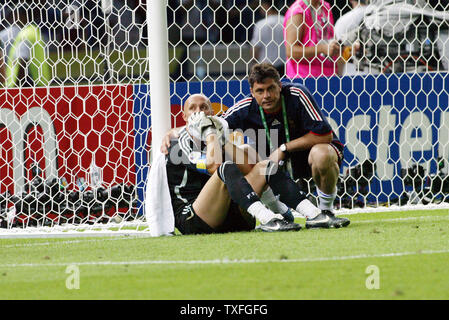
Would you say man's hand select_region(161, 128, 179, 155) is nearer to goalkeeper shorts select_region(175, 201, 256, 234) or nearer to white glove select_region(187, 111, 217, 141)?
white glove select_region(187, 111, 217, 141)

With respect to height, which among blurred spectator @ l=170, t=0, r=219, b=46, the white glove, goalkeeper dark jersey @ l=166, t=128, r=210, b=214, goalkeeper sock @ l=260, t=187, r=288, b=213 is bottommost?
goalkeeper sock @ l=260, t=187, r=288, b=213

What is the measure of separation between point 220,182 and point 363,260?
1.56 metres

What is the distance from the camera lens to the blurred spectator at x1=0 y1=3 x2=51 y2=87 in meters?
7.41

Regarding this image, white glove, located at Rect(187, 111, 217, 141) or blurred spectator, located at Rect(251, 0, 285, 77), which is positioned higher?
blurred spectator, located at Rect(251, 0, 285, 77)

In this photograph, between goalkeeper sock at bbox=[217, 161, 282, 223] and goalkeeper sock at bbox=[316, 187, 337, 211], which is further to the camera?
goalkeeper sock at bbox=[316, 187, 337, 211]

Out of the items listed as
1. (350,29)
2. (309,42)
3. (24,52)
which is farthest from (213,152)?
(24,52)

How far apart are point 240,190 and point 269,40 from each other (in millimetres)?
2849

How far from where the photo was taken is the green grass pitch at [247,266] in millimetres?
3250

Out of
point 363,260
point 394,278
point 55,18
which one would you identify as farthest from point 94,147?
point 394,278

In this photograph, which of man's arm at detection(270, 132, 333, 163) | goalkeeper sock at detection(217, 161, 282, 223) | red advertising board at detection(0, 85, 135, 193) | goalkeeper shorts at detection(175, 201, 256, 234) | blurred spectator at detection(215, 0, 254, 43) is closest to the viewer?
goalkeeper sock at detection(217, 161, 282, 223)

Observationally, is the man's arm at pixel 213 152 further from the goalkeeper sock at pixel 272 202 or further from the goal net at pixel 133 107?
the goal net at pixel 133 107

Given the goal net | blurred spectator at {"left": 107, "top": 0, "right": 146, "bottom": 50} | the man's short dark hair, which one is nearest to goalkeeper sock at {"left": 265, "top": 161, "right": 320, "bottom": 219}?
the man's short dark hair

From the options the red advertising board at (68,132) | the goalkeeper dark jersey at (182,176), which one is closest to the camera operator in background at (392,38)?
the red advertising board at (68,132)

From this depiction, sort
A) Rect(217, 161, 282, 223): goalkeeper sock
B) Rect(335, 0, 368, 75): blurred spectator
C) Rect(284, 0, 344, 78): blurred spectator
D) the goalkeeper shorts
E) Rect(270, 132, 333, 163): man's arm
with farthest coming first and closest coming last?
Rect(335, 0, 368, 75): blurred spectator → Rect(284, 0, 344, 78): blurred spectator → Rect(270, 132, 333, 163): man's arm → the goalkeeper shorts → Rect(217, 161, 282, 223): goalkeeper sock
